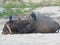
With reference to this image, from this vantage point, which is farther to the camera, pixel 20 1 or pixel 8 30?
pixel 20 1

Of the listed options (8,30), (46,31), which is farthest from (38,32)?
(8,30)

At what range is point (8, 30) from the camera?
24.3 feet

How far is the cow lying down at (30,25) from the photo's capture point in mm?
7395

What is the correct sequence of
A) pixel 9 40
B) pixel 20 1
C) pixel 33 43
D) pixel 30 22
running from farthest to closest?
pixel 20 1 → pixel 30 22 → pixel 9 40 → pixel 33 43

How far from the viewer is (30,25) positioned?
7.39 meters

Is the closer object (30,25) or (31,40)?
(31,40)

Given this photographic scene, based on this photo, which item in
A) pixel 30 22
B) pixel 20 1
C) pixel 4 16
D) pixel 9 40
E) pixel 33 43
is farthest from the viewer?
pixel 20 1

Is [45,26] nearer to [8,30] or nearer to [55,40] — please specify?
[8,30]

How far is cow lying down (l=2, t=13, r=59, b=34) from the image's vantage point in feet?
24.3

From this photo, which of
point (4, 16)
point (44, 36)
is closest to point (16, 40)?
point (44, 36)

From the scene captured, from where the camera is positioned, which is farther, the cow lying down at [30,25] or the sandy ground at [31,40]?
the cow lying down at [30,25]

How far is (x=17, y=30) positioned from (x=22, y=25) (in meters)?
0.16

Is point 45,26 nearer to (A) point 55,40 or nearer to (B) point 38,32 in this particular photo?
(B) point 38,32

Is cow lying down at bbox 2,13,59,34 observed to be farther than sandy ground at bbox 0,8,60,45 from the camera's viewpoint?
Yes
